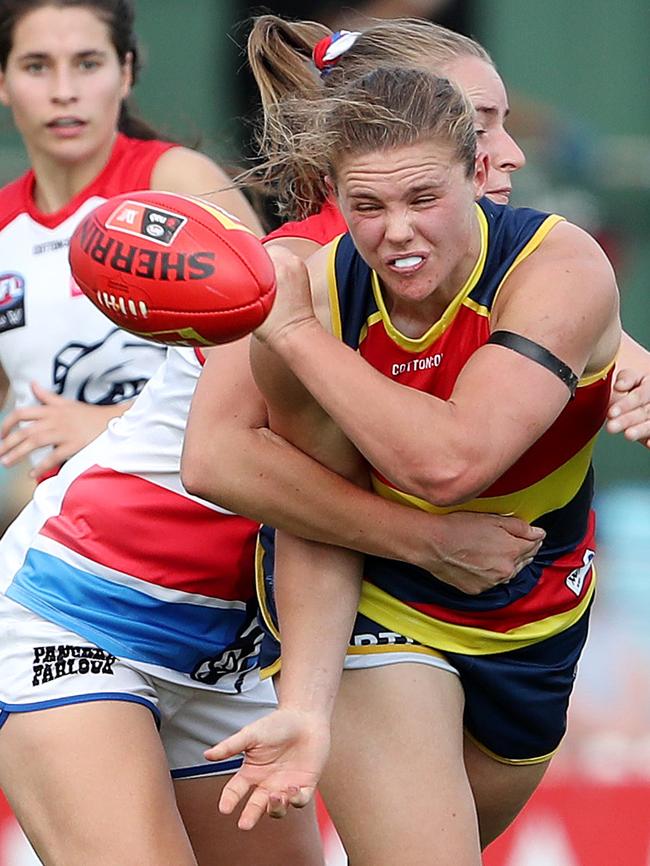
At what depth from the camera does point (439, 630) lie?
2.93 meters

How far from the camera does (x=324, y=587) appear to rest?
2885 mm

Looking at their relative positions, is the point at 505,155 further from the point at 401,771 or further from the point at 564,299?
the point at 401,771

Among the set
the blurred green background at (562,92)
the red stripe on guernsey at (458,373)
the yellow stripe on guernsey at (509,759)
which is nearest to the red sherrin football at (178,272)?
the red stripe on guernsey at (458,373)

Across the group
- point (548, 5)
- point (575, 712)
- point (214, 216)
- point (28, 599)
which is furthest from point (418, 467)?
point (548, 5)

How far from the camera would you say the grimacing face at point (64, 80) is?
4.18 m

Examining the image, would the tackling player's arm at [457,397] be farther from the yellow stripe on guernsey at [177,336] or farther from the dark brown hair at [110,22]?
the dark brown hair at [110,22]

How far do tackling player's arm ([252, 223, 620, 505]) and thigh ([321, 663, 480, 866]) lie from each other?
0.40m

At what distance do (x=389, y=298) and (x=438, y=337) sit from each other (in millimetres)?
107

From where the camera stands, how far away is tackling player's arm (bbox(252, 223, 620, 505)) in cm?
260

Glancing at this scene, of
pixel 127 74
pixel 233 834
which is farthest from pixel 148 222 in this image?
pixel 127 74

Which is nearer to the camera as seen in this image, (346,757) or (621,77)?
(346,757)

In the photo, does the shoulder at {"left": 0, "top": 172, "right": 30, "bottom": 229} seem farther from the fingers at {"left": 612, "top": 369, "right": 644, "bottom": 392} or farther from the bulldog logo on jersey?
the fingers at {"left": 612, "top": 369, "right": 644, "bottom": 392}

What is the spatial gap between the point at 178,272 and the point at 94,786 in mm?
1012

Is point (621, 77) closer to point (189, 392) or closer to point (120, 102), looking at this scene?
point (120, 102)
